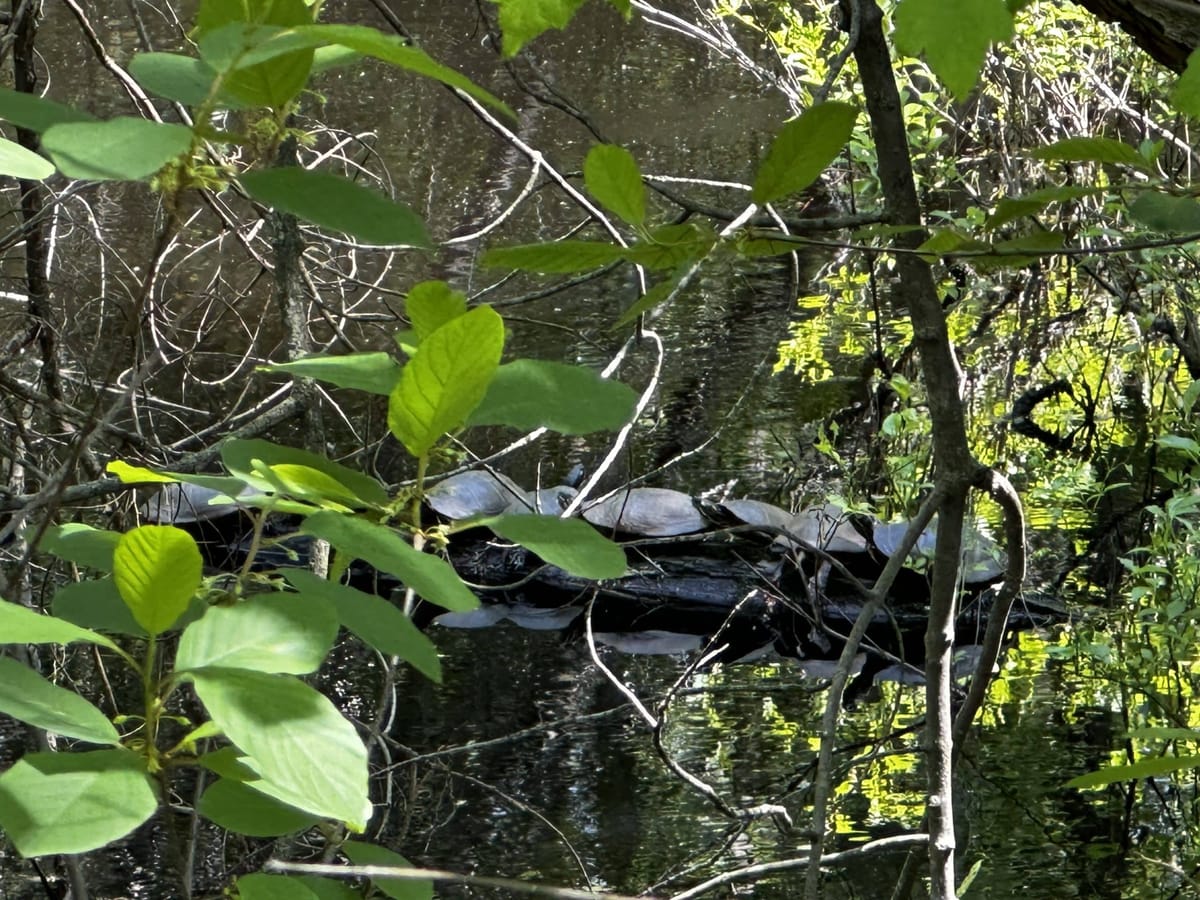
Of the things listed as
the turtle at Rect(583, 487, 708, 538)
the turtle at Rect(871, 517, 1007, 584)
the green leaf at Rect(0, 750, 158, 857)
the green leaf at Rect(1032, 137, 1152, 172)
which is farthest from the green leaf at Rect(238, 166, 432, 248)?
the turtle at Rect(583, 487, 708, 538)

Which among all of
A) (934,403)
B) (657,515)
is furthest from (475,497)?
(934,403)

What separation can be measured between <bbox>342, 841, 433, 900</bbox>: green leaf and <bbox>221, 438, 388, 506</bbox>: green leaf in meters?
0.09

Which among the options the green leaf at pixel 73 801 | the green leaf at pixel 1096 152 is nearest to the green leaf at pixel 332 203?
the green leaf at pixel 73 801

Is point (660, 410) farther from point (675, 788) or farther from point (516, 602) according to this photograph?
point (675, 788)

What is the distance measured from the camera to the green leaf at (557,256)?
389 millimetres

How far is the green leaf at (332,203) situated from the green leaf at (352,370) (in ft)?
0.20

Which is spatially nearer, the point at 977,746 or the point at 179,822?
the point at 179,822

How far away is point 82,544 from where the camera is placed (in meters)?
0.36

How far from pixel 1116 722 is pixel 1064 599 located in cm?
47

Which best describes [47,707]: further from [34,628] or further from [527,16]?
[527,16]

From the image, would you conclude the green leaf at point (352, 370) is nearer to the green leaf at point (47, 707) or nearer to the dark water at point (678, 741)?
the green leaf at point (47, 707)

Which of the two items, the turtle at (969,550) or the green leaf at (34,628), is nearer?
the green leaf at (34,628)

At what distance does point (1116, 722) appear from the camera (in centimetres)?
213

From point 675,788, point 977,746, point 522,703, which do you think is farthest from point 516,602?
point 977,746
